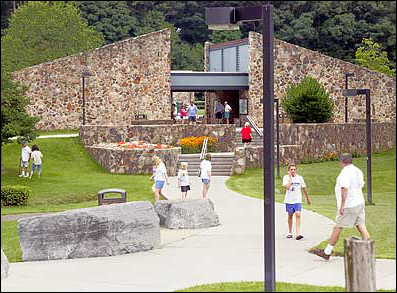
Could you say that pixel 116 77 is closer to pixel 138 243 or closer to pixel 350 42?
pixel 350 42

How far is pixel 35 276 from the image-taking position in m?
12.9

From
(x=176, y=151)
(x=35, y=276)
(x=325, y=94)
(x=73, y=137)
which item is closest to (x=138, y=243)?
(x=35, y=276)

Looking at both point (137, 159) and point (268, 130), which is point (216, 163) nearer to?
point (137, 159)

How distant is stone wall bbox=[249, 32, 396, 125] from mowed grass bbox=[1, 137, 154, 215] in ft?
44.3

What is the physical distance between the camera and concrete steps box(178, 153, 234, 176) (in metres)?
36.4

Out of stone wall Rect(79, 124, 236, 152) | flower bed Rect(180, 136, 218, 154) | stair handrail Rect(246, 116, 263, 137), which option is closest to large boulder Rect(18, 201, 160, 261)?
flower bed Rect(180, 136, 218, 154)

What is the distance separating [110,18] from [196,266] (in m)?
62.8

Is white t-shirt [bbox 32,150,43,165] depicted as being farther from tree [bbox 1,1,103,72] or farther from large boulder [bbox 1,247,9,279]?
tree [bbox 1,1,103,72]

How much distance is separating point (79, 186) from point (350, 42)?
1097 inches

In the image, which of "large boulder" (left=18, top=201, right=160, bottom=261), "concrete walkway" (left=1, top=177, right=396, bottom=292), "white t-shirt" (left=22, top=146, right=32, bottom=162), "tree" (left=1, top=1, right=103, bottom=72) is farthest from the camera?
"tree" (left=1, top=1, right=103, bottom=72)

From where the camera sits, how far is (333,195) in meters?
29.7

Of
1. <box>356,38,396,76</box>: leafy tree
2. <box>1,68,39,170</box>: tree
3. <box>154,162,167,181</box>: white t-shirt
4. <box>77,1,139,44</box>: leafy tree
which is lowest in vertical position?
<box>154,162,167,181</box>: white t-shirt

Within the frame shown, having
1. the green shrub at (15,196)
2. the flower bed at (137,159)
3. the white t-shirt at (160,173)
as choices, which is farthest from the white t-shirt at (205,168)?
the flower bed at (137,159)

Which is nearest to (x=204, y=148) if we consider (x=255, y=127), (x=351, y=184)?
(x=255, y=127)
